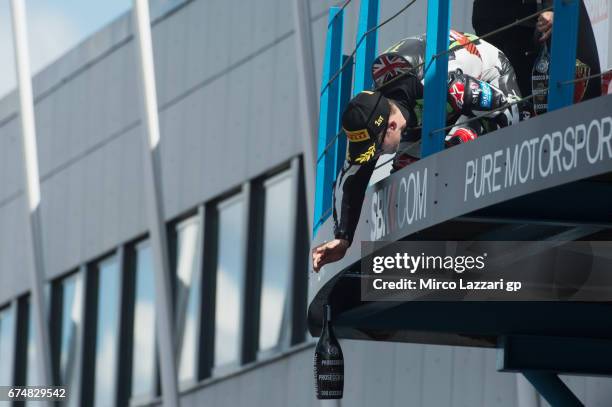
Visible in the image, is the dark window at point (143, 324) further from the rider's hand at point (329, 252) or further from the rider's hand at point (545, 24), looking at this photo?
the rider's hand at point (545, 24)

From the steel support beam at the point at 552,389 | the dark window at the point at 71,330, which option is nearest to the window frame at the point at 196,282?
the dark window at the point at 71,330

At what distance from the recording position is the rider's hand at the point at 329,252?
9.33 meters

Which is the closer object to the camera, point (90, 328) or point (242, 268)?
point (242, 268)

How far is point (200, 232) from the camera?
1980 centimetres

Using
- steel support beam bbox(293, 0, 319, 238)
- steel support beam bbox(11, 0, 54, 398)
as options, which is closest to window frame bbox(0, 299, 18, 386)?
steel support beam bbox(11, 0, 54, 398)

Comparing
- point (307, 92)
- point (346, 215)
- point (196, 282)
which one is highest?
point (307, 92)

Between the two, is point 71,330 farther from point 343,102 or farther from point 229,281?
point 343,102

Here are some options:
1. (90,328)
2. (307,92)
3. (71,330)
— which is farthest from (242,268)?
(71,330)

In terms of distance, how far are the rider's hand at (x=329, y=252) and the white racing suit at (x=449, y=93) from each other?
1.7 inches

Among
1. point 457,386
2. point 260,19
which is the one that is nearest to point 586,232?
point 457,386

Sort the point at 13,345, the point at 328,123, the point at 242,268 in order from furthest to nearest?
the point at 13,345 < the point at 242,268 < the point at 328,123

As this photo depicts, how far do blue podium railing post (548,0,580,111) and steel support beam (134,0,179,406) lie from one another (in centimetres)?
1042

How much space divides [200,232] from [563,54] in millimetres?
12342

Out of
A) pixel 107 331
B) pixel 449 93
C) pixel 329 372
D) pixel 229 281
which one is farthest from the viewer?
pixel 107 331
